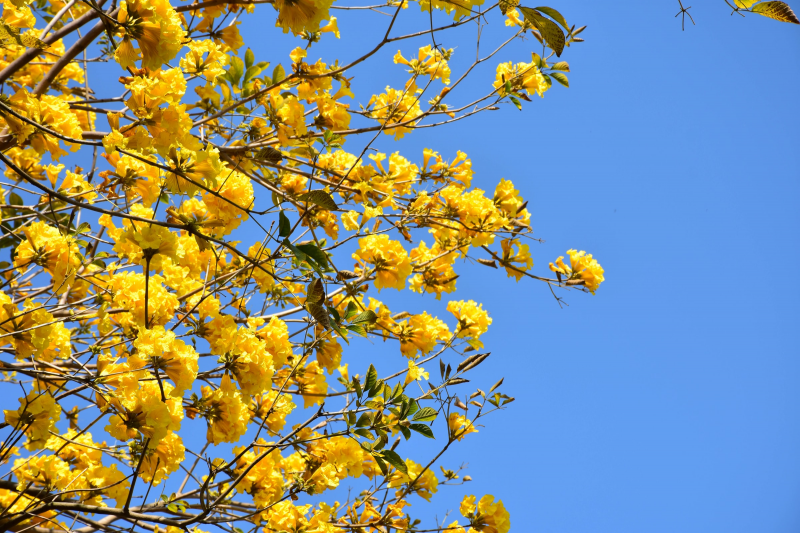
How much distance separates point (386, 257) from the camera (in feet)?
9.84

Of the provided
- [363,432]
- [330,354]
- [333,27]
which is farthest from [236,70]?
[363,432]

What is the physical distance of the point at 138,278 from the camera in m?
2.11

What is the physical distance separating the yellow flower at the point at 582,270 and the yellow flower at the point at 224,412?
7.54 ft

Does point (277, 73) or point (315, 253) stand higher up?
point (277, 73)

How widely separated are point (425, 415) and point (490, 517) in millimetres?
1237

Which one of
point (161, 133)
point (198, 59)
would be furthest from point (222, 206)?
point (198, 59)

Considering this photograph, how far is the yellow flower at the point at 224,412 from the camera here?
6.95ft

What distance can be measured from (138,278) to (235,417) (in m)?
0.68

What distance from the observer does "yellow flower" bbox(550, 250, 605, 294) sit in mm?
3506

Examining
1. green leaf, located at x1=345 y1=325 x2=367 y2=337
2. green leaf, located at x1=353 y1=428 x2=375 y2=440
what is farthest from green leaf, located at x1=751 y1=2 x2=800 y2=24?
green leaf, located at x1=353 y1=428 x2=375 y2=440

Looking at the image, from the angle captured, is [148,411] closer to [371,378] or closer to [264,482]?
[371,378]

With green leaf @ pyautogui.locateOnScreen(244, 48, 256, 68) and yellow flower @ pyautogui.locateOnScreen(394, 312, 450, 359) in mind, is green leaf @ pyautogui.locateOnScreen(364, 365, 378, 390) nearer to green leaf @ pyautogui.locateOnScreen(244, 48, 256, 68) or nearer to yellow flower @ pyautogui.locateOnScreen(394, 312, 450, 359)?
yellow flower @ pyautogui.locateOnScreen(394, 312, 450, 359)

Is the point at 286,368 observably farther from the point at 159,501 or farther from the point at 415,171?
the point at 415,171

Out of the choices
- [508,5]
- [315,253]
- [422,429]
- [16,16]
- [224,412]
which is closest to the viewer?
[508,5]
